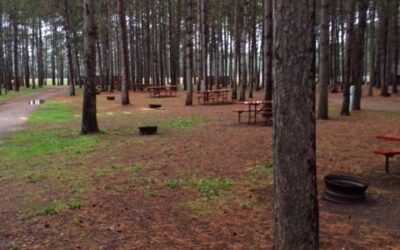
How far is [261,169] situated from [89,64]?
7.38 meters

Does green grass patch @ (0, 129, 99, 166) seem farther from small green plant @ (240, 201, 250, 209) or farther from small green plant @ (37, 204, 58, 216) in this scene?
small green plant @ (240, 201, 250, 209)

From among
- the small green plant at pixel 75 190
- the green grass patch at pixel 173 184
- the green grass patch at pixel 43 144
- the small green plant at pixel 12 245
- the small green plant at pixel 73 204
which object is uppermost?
the green grass patch at pixel 43 144

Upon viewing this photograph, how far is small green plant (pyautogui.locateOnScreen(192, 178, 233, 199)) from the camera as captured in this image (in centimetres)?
739

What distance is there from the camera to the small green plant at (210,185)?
739 cm

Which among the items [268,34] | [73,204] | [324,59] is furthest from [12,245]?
[324,59]

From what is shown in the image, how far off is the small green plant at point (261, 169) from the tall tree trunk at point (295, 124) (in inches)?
211

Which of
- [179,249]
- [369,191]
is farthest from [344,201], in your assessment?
[179,249]

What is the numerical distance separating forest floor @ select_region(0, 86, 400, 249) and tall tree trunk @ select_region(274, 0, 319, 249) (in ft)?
6.54

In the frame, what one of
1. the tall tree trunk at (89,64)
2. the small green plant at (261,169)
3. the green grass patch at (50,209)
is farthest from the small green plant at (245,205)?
the tall tree trunk at (89,64)

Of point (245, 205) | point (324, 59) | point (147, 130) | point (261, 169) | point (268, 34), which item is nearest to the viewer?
point (245, 205)

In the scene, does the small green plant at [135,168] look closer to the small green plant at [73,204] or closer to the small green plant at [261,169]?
the small green plant at [73,204]

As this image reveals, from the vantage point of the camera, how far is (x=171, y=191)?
7.56m

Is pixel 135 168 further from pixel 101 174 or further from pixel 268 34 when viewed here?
pixel 268 34

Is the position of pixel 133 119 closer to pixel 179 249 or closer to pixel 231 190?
pixel 231 190
